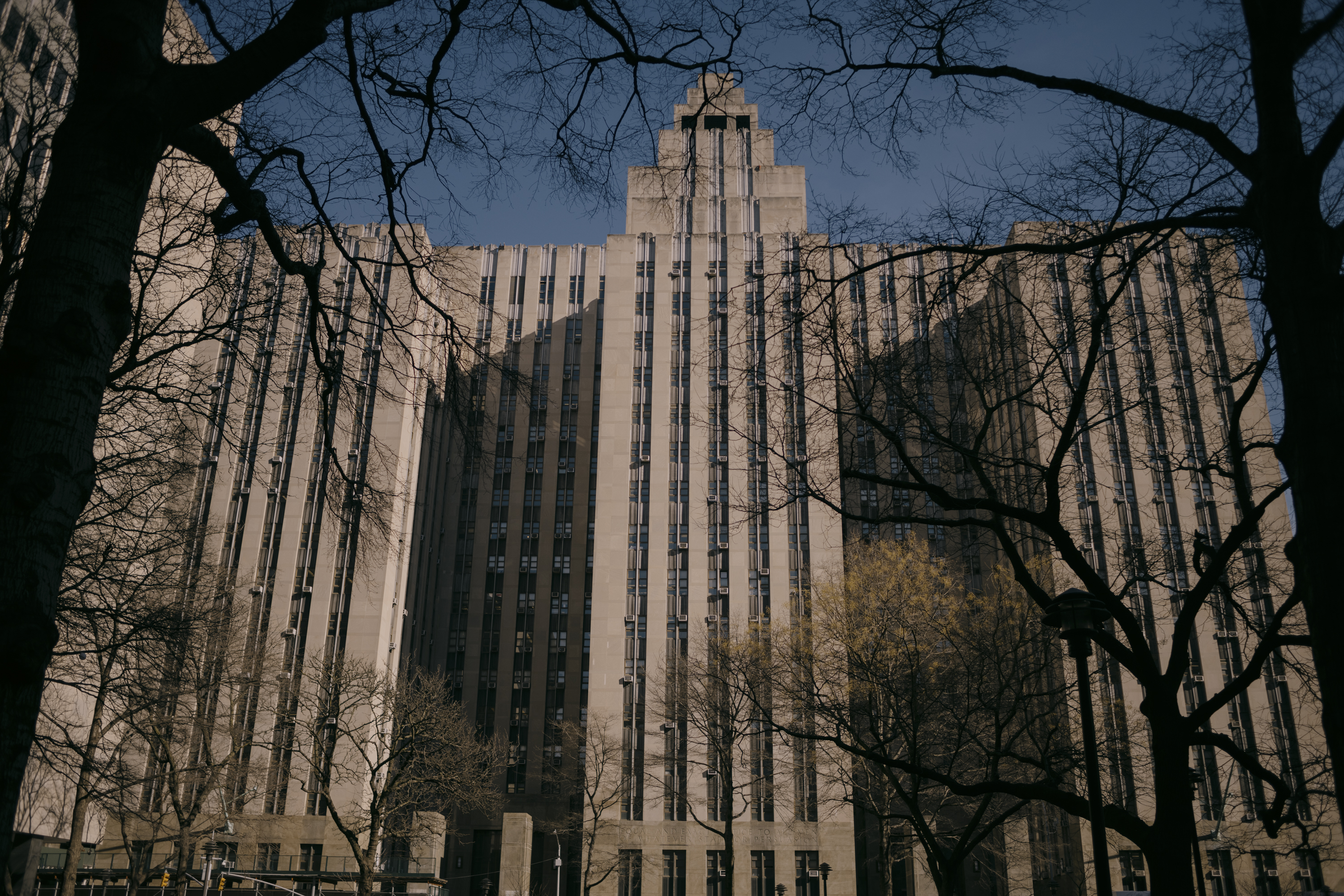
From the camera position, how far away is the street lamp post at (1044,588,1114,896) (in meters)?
10.1

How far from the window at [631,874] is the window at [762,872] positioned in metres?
6.17

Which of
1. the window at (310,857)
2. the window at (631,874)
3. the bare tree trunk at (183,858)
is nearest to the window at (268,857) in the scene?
the window at (310,857)

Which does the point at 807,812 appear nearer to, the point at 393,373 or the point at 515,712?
the point at 515,712

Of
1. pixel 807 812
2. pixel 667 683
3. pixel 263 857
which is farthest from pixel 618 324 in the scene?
pixel 263 857

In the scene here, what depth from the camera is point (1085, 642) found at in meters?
11.0

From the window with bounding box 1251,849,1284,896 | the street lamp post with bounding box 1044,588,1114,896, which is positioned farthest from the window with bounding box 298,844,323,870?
the window with bounding box 1251,849,1284,896

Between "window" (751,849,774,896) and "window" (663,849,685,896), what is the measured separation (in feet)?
12.7

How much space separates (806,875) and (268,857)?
2827 cm

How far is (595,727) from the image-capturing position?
52938mm

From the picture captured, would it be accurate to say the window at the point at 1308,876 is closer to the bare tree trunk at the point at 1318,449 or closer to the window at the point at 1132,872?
the window at the point at 1132,872

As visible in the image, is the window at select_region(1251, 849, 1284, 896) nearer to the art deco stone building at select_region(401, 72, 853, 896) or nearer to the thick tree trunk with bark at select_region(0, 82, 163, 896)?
the art deco stone building at select_region(401, 72, 853, 896)

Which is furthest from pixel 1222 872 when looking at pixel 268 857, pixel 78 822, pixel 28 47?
pixel 28 47

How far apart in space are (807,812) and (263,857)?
1136 inches

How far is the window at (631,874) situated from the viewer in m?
51.1
